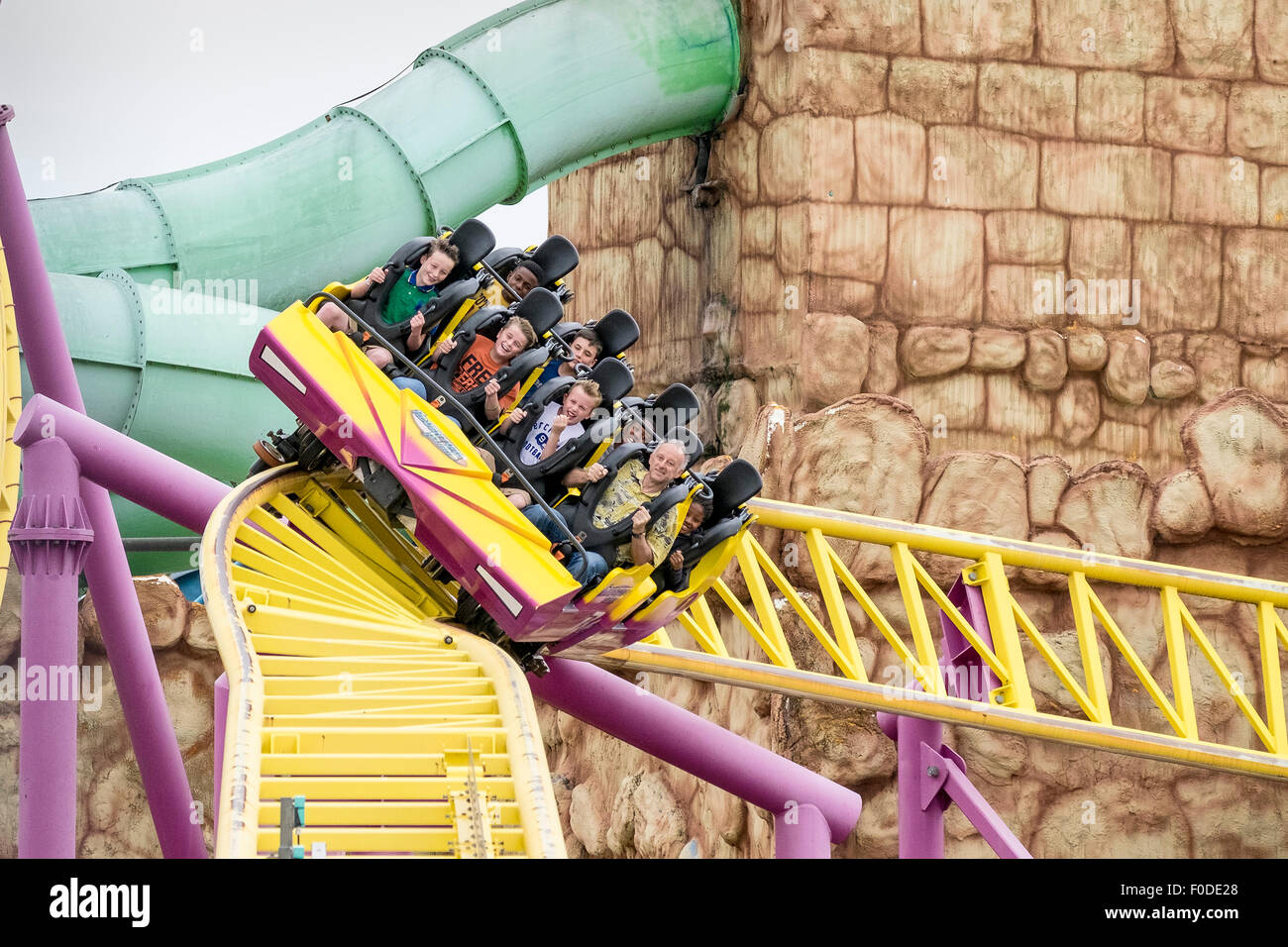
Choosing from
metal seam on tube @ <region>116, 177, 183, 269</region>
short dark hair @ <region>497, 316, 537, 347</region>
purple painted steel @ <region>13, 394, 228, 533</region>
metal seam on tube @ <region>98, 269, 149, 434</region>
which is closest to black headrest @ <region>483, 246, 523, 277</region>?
short dark hair @ <region>497, 316, 537, 347</region>

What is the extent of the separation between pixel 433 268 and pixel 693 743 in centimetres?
197

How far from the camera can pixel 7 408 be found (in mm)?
5664

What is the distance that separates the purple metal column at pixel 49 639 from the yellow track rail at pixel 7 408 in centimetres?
22

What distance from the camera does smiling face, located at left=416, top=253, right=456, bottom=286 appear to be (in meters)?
5.61

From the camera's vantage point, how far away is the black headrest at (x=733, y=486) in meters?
5.50

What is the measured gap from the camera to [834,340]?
867cm

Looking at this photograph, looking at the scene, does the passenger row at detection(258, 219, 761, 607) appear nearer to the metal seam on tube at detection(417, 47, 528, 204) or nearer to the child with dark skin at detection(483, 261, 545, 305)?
the child with dark skin at detection(483, 261, 545, 305)

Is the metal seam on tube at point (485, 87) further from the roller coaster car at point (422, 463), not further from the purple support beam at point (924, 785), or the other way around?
the purple support beam at point (924, 785)

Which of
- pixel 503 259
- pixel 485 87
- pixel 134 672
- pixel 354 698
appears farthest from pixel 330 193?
pixel 354 698

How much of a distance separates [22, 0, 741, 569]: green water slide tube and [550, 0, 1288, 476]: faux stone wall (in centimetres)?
68

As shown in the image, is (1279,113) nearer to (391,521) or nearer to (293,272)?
(293,272)

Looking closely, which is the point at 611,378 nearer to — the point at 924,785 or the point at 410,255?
the point at 410,255

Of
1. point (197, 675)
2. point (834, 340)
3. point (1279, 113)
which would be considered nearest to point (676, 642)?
point (834, 340)

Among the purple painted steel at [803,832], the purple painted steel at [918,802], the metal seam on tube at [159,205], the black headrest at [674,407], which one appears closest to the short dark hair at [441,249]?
the black headrest at [674,407]
